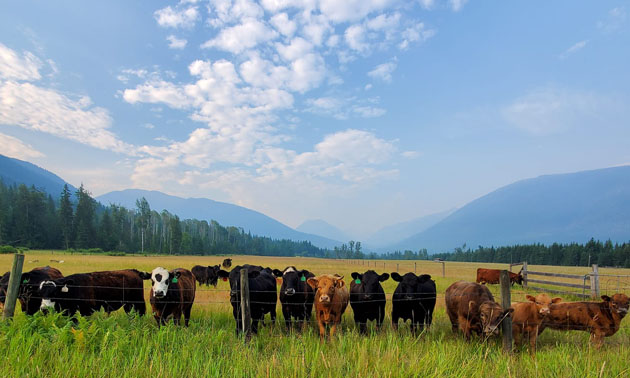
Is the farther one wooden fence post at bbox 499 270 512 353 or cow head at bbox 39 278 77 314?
cow head at bbox 39 278 77 314

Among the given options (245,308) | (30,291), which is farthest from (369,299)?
(30,291)

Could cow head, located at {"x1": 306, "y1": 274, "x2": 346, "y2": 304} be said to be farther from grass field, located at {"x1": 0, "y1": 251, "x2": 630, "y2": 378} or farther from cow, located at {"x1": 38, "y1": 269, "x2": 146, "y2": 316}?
cow, located at {"x1": 38, "y1": 269, "x2": 146, "y2": 316}

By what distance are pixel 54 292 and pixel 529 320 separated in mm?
10546

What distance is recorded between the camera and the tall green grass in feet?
14.7

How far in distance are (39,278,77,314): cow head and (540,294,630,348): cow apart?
10.9m

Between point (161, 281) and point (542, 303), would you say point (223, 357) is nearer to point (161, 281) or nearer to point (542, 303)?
point (161, 281)

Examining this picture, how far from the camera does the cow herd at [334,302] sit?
707cm

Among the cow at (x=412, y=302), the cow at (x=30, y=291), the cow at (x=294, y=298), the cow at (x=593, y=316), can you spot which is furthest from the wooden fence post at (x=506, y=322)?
the cow at (x=30, y=291)

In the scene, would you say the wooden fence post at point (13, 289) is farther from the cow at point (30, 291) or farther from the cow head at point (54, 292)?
the cow at point (30, 291)

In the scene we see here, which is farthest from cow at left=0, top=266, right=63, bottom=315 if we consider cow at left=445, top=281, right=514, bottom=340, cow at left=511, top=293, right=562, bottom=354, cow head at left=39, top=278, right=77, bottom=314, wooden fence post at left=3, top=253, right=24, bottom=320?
cow at left=511, top=293, right=562, bottom=354

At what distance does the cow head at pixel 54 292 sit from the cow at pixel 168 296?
5.17 ft

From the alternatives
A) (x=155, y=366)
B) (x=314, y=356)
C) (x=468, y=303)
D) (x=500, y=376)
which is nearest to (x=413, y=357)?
(x=500, y=376)

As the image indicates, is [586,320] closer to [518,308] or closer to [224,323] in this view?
[518,308]

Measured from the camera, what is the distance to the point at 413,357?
16.4 ft
